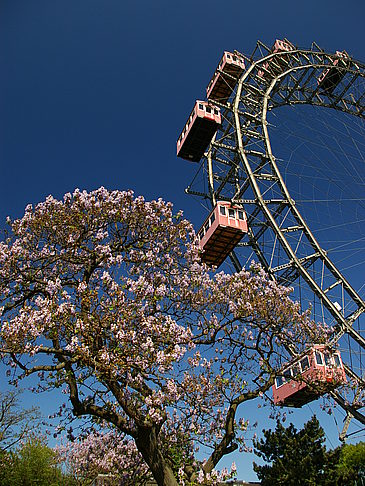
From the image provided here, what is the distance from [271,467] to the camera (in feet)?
65.1

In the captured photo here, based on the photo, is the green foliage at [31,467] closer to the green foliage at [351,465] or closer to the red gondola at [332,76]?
the green foliage at [351,465]

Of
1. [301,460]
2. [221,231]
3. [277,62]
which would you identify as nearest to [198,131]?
[221,231]

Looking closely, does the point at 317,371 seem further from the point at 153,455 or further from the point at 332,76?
the point at 332,76

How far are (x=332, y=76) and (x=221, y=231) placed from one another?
2088 centimetres

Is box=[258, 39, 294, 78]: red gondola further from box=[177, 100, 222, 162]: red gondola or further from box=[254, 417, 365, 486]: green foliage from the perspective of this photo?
box=[254, 417, 365, 486]: green foliage

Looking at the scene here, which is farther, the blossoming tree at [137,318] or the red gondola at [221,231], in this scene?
the red gondola at [221,231]

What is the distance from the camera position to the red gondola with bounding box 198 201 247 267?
17828 millimetres

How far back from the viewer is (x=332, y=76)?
103 ft

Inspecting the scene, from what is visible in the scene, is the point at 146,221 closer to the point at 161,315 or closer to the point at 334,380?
the point at 161,315

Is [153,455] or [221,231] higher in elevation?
[221,231]

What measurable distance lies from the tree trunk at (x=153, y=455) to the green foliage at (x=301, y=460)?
12012 mm

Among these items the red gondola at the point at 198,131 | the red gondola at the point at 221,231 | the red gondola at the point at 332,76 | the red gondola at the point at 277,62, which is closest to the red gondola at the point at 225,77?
the red gondola at the point at 277,62

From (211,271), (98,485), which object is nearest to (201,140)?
(211,271)

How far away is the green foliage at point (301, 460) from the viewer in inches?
717
